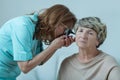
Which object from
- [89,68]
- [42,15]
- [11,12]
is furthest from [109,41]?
[11,12]

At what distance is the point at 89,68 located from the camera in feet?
5.66

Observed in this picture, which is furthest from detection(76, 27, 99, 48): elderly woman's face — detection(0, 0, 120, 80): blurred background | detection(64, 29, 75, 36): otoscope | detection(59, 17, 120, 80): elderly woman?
detection(0, 0, 120, 80): blurred background

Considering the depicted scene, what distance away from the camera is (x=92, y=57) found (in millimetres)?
1763

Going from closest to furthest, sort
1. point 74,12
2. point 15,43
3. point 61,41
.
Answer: point 15,43 → point 61,41 → point 74,12

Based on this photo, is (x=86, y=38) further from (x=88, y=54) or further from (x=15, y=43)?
(x=15, y=43)

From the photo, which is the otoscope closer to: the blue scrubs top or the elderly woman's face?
the elderly woman's face

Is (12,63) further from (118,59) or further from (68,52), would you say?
(118,59)

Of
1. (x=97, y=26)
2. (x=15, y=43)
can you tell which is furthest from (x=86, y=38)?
(x=15, y=43)

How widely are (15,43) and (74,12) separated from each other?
653 mm

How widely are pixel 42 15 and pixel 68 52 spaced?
20.7 inches

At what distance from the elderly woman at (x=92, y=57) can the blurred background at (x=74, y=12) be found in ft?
0.78

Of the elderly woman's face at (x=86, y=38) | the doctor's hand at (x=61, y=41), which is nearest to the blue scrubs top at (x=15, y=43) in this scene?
the doctor's hand at (x=61, y=41)

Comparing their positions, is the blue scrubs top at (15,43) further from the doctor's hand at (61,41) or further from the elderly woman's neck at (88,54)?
the elderly woman's neck at (88,54)

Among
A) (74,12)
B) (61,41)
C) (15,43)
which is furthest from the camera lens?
(74,12)
